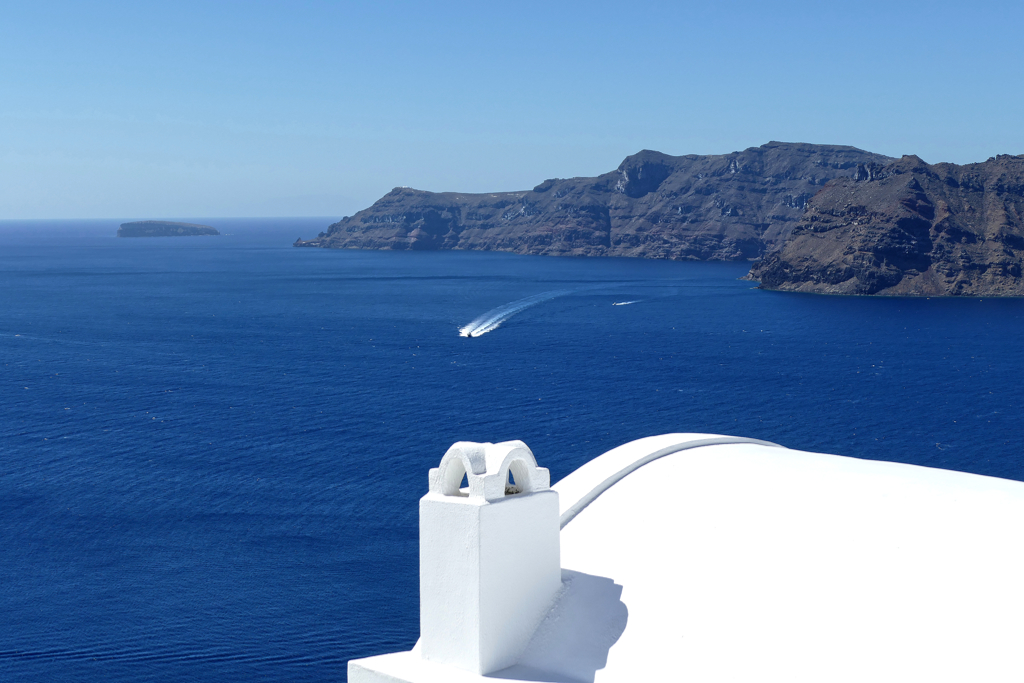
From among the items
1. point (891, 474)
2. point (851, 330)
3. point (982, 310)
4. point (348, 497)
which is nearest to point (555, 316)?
point (851, 330)

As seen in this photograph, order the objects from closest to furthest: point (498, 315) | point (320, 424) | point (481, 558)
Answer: point (481, 558) < point (320, 424) < point (498, 315)

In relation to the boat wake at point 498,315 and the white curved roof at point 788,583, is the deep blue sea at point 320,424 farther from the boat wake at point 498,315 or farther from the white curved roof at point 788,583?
the white curved roof at point 788,583

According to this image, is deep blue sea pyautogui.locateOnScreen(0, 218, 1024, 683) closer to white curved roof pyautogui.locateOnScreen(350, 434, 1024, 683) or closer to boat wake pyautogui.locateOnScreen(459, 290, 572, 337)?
boat wake pyautogui.locateOnScreen(459, 290, 572, 337)

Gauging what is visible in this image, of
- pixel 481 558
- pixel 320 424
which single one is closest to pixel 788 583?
pixel 481 558

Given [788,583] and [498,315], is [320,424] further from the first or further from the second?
[498,315]

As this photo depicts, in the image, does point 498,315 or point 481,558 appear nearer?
point 481,558

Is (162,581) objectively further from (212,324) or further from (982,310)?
(982,310)
